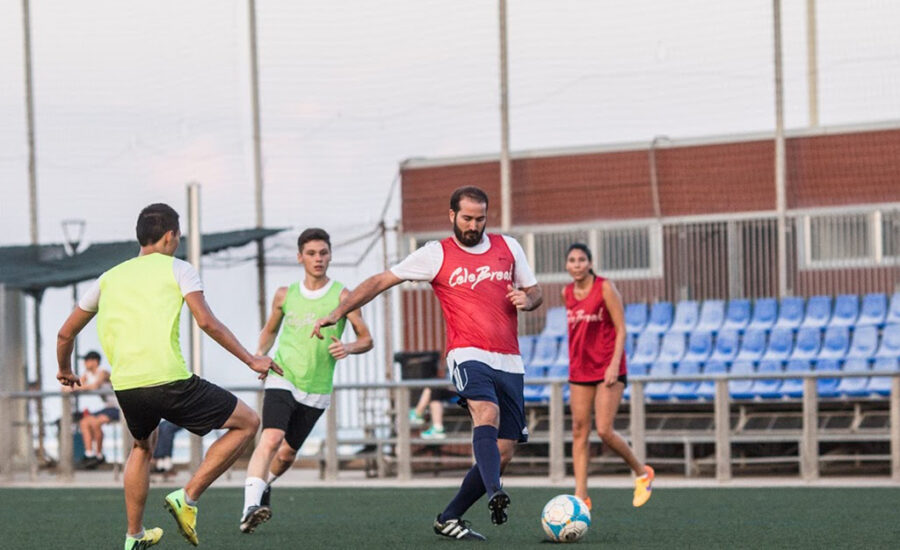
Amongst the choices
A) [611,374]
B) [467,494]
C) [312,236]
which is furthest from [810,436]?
[467,494]

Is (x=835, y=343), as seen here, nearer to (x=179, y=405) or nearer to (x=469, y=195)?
(x=469, y=195)

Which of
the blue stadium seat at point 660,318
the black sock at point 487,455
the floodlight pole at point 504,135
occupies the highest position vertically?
the floodlight pole at point 504,135

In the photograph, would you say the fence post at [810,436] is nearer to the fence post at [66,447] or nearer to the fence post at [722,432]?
the fence post at [722,432]

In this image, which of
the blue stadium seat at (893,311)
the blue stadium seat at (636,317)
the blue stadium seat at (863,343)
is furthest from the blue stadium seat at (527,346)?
the blue stadium seat at (893,311)

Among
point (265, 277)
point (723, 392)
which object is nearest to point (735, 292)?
point (723, 392)

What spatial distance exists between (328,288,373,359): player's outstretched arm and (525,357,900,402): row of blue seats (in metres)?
8.39

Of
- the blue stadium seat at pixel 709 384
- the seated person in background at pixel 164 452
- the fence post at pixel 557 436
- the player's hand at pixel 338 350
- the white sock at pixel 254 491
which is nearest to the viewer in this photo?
the white sock at pixel 254 491

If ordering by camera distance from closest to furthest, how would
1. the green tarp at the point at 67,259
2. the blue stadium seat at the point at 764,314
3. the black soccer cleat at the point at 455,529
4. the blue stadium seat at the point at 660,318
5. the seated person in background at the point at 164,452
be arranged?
the black soccer cleat at the point at 455,529, the seated person in background at the point at 164,452, the blue stadium seat at the point at 764,314, the blue stadium seat at the point at 660,318, the green tarp at the point at 67,259

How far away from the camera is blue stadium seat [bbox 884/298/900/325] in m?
20.0

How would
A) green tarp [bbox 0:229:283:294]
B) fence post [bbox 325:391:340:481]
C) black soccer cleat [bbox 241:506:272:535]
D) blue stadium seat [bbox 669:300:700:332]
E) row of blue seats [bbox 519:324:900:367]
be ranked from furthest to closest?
green tarp [bbox 0:229:283:294] → blue stadium seat [bbox 669:300:700:332] → row of blue seats [bbox 519:324:900:367] → fence post [bbox 325:391:340:481] → black soccer cleat [bbox 241:506:272:535]

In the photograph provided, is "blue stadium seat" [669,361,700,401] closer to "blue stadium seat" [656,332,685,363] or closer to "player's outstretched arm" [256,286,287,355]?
"blue stadium seat" [656,332,685,363]

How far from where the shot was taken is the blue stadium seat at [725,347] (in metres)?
20.5

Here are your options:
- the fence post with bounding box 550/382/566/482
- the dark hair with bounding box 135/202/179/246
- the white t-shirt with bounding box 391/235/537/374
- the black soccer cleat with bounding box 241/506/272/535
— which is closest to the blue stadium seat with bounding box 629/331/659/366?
the fence post with bounding box 550/382/566/482

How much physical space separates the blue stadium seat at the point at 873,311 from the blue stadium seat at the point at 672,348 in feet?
7.26
